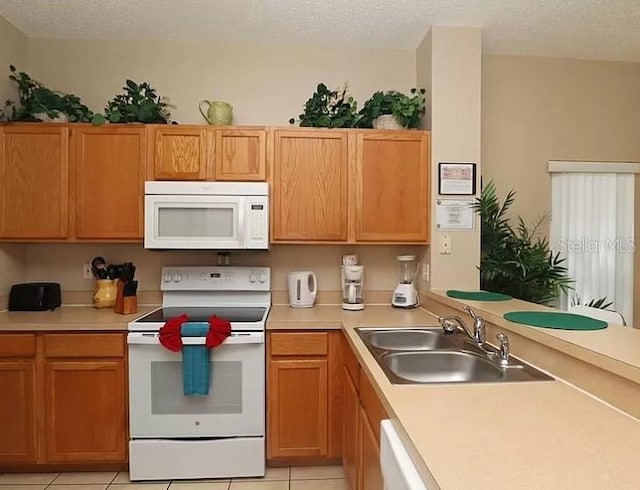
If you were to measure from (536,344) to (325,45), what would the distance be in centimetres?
235

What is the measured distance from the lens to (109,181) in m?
2.54

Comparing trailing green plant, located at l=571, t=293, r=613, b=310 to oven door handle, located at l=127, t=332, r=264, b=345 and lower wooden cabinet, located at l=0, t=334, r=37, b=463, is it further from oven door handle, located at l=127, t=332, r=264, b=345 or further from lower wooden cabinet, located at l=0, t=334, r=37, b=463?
lower wooden cabinet, located at l=0, t=334, r=37, b=463

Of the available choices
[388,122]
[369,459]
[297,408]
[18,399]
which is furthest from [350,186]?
[18,399]

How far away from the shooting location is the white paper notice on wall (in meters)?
2.62

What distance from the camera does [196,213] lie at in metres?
2.50

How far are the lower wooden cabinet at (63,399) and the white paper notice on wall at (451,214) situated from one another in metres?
1.98

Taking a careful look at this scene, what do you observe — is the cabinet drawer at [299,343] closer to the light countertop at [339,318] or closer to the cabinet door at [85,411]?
the light countertop at [339,318]

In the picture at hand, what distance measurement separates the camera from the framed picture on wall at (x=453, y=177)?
2617 mm

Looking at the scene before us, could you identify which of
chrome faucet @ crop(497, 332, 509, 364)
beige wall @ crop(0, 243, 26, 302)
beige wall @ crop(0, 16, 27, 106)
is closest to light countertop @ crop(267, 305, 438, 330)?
chrome faucet @ crop(497, 332, 509, 364)

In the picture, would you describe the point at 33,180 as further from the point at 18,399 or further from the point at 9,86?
the point at 18,399

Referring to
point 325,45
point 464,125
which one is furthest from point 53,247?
point 464,125

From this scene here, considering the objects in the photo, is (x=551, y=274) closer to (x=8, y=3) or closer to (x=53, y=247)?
(x=53, y=247)

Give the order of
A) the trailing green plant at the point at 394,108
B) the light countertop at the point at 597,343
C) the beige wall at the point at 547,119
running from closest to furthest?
the light countertop at the point at 597,343 → the trailing green plant at the point at 394,108 → the beige wall at the point at 547,119

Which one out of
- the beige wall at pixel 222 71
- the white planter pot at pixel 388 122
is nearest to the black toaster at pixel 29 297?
the beige wall at pixel 222 71
